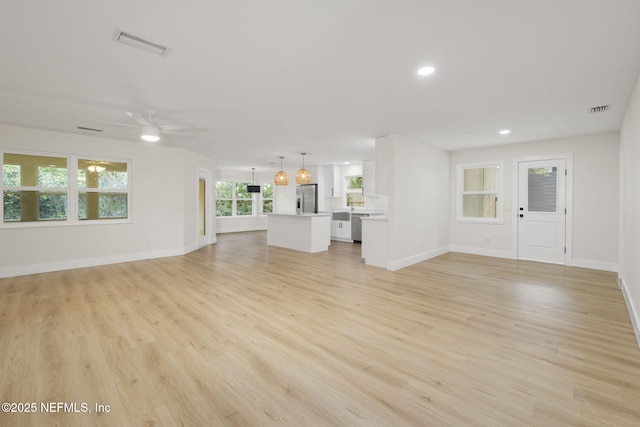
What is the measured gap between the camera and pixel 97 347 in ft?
8.13

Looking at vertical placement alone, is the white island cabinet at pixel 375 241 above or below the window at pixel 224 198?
below

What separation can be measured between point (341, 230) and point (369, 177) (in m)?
1.98

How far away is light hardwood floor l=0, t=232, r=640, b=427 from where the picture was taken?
5.72 feet

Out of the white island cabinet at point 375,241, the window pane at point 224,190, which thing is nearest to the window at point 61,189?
the white island cabinet at point 375,241

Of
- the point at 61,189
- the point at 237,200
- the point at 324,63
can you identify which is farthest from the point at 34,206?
the point at 237,200

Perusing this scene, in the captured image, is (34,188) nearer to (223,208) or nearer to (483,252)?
(223,208)

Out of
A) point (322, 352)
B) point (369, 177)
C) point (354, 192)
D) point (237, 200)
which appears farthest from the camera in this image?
point (237, 200)

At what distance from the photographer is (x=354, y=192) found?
9.60 metres

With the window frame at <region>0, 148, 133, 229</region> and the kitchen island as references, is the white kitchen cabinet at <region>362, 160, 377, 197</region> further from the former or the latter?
the window frame at <region>0, 148, 133, 229</region>

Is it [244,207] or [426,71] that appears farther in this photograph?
[244,207]

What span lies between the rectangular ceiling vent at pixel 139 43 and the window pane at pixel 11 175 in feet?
15.0

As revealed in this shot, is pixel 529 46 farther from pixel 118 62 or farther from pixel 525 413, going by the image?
pixel 118 62

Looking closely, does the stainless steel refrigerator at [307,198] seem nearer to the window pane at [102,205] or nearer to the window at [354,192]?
the window at [354,192]

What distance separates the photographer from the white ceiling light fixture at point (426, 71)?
2.69 m
